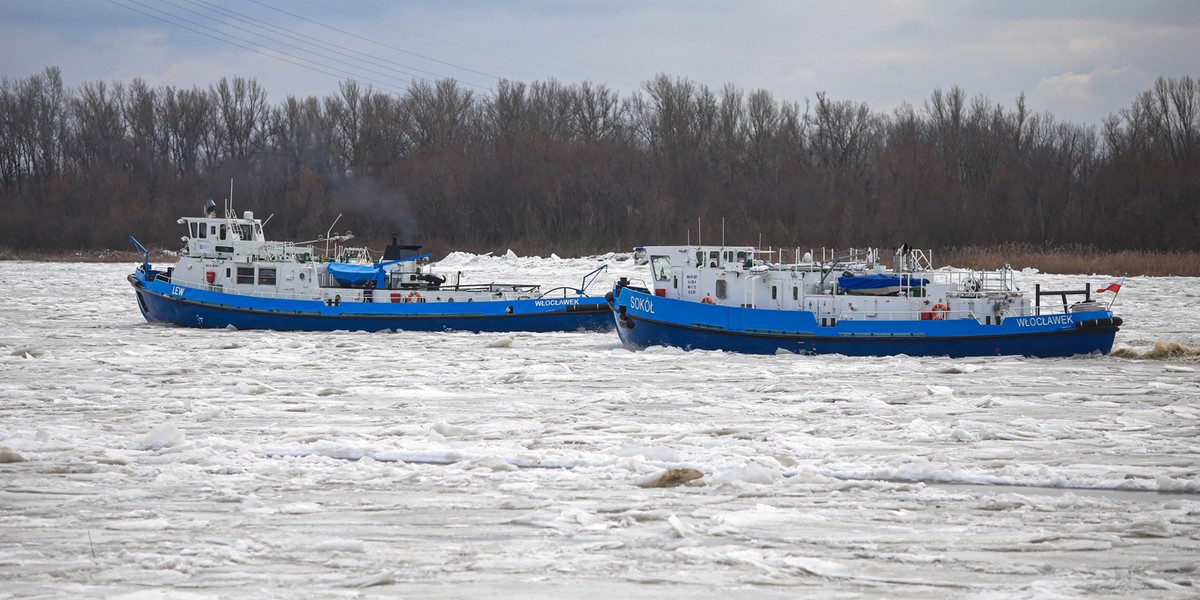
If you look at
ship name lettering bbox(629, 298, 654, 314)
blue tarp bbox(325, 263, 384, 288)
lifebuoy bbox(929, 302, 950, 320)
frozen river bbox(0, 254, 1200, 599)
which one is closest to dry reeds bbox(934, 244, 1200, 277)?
lifebuoy bbox(929, 302, 950, 320)

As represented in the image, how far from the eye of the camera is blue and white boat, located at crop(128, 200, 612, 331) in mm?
29047

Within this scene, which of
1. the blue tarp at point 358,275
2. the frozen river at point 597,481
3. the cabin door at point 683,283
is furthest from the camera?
the blue tarp at point 358,275

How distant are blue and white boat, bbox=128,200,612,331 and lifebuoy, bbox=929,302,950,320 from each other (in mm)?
8795

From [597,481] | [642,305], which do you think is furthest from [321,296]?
[597,481]

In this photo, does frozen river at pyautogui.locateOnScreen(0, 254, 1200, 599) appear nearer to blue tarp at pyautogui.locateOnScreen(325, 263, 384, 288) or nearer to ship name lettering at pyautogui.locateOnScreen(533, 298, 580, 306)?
ship name lettering at pyautogui.locateOnScreen(533, 298, 580, 306)

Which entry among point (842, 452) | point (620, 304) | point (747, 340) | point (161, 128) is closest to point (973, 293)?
point (747, 340)

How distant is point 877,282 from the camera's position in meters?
23.8

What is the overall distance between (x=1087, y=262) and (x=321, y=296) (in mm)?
30287

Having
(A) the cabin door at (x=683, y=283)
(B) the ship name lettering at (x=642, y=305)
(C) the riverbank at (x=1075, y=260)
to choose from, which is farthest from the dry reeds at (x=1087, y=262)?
(B) the ship name lettering at (x=642, y=305)

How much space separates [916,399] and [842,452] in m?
4.48

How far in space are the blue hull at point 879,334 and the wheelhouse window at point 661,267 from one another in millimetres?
1244

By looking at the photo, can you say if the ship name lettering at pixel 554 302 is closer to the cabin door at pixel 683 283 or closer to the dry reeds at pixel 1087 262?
the cabin door at pixel 683 283

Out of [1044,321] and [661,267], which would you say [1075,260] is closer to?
[1044,321]

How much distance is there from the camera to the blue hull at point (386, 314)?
95.0 feet
